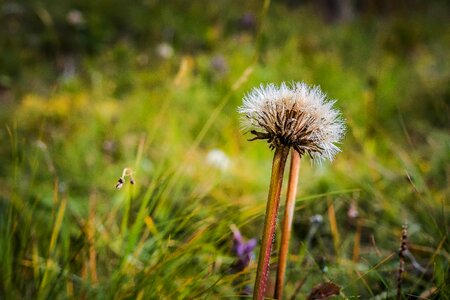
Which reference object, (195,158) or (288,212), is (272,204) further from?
(195,158)

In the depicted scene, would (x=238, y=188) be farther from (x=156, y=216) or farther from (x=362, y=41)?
(x=362, y=41)

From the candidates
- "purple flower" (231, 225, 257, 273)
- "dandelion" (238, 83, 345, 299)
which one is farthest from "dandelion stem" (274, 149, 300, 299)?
"purple flower" (231, 225, 257, 273)

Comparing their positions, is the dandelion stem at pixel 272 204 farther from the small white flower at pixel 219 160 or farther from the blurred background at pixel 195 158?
the small white flower at pixel 219 160

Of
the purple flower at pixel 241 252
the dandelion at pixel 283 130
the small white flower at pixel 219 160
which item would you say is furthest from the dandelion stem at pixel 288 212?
the small white flower at pixel 219 160

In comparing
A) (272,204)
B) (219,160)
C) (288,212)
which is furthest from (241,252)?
(219,160)

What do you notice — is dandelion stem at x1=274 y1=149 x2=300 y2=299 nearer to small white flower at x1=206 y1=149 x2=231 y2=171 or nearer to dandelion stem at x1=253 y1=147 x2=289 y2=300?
dandelion stem at x1=253 y1=147 x2=289 y2=300

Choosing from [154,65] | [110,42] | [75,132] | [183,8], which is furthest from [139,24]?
[75,132]

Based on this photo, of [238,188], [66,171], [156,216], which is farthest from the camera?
[66,171]
